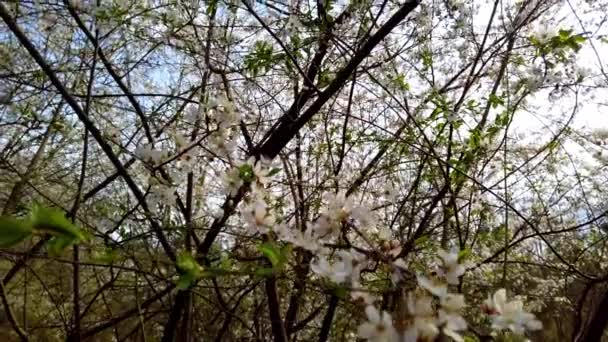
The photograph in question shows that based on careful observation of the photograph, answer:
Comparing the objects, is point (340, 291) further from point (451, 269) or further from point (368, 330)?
point (451, 269)

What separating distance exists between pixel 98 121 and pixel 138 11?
724 millimetres

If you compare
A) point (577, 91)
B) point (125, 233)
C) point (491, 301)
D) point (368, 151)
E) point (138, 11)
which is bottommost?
point (491, 301)

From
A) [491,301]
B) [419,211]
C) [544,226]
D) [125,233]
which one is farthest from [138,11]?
[544,226]

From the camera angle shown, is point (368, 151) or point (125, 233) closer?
point (125, 233)

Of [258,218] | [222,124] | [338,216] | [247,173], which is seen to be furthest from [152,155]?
[338,216]

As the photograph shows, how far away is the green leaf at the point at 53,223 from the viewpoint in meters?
0.57

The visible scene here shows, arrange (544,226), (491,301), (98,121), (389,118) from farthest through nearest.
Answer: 1. (544,226)
2. (389,118)
3. (98,121)
4. (491,301)

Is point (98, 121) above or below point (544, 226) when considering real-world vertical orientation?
above

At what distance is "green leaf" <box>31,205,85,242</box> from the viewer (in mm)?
571

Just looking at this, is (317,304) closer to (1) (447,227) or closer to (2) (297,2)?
(1) (447,227)

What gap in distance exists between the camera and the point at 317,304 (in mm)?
3348

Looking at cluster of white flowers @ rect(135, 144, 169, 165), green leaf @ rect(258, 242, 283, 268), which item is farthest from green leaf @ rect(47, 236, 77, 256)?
cluster of white flowers @ rect(135, 144, 169, 165)

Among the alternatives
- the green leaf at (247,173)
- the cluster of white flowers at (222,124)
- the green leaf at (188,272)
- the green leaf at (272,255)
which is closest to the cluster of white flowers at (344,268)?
the green leaf at (272,255)

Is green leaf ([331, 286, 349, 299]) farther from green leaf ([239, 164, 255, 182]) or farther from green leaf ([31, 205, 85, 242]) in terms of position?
green leaf ([239, 164, 255, 182])
